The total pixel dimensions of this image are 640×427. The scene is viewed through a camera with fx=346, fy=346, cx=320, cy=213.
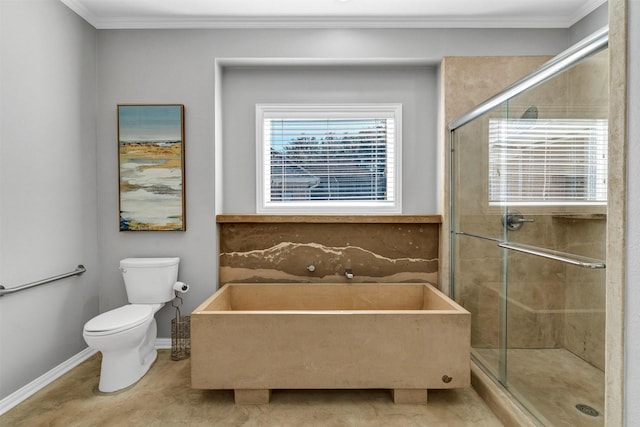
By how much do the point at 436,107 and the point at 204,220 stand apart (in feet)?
6.85

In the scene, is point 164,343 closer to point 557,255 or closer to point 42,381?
point 42,381

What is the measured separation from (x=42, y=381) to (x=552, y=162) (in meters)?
3.27

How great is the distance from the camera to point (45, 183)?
2197 millimetres

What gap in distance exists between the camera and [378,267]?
9.20ft

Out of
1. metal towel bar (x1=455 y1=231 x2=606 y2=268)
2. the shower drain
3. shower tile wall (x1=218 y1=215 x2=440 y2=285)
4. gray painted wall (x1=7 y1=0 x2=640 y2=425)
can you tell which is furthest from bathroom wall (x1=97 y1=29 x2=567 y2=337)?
the shower drain

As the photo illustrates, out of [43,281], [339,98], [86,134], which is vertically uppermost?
[339,98]

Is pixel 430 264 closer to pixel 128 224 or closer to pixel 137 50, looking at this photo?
pixel 128 224

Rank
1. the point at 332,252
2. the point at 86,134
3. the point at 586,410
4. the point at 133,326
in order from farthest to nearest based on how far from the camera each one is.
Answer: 1. the point at 332,252
2. the point at 86,134
3. the point at 133,326
4. the point at 586,410

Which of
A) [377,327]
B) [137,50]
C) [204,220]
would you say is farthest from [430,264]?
[137,50]

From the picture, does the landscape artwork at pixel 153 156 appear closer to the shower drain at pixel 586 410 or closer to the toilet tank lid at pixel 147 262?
the toilet tank lid at pixel 147 262

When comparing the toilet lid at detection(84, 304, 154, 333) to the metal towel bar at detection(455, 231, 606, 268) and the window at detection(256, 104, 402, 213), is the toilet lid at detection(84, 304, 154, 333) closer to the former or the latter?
the window at detection(256, 104, 402, 213)

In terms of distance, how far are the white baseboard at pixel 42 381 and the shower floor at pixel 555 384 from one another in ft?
9.12

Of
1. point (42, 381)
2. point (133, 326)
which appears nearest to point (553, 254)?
point (133, 326)

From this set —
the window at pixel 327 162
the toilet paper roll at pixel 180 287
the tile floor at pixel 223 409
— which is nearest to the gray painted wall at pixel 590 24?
the window at pixel 327 162
